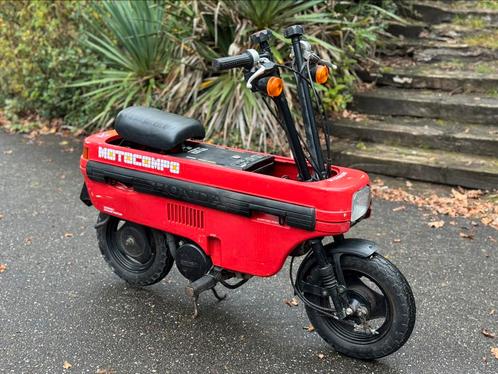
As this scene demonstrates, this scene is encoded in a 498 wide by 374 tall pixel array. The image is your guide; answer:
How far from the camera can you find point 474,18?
7570mm

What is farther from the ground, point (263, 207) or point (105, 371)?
point (263, 207)

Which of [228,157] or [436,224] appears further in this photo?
[436,224]

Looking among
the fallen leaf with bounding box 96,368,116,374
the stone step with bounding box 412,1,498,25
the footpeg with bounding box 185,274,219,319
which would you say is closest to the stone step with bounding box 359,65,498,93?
the stone step with bounding box 412,1,498,25

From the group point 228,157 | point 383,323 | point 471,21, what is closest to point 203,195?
point 228,157

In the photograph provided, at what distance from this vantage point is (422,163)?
5.39 meters

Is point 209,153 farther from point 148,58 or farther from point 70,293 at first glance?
point 148,58

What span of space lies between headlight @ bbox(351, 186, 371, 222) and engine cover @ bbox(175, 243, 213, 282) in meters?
0.88

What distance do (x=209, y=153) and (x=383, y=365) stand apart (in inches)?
57.8

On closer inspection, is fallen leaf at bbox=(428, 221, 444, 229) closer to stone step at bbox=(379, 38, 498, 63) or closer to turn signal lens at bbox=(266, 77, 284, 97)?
turn signal lens at bbox=(266, 77, 284, 97)

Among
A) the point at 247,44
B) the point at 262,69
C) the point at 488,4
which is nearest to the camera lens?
the point at 262,69

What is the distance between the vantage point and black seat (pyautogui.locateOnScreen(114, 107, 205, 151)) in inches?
120

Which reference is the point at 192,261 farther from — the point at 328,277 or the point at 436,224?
the point at 436,224

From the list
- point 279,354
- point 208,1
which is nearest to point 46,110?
point 208,1

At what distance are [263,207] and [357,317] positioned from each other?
740 mm
